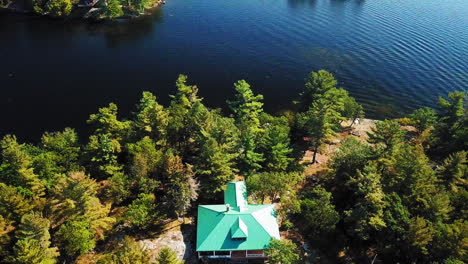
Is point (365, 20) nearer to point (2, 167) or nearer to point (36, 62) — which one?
point (36, 62)

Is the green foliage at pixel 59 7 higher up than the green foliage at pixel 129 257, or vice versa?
the green foliage at pixel 59 7

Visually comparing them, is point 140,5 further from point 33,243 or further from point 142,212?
point 33,243

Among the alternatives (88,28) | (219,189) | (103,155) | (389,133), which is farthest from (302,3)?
(103,155)

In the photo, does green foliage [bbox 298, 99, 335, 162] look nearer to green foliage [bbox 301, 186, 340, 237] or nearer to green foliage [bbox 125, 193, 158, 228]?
green foliage [bbox 301, 186, 340, 237]

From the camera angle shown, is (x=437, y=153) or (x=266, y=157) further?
(x=437, y=153)

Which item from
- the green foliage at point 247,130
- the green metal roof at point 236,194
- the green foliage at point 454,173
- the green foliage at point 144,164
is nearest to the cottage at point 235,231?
the green metal roof at point 236,194

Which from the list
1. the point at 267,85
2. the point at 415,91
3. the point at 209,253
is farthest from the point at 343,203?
the point at 415,91

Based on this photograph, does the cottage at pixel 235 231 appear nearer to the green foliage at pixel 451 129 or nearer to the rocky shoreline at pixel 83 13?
the green foliage at pixel 451 129

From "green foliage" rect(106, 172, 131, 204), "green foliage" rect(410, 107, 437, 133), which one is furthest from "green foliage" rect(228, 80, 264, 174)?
"green foliage" rect(410, 107, 437, 133)
